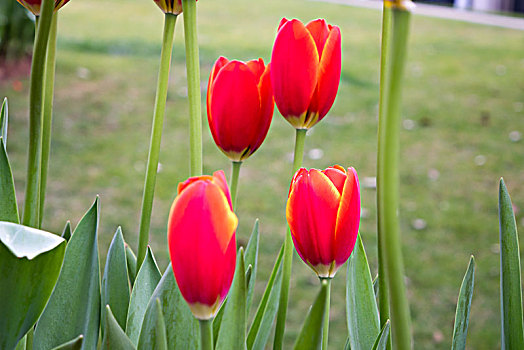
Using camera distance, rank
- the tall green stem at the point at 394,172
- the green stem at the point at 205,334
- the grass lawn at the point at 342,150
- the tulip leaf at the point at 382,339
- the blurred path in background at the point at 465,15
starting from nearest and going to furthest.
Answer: the tall green stem at the point at 394,172, the green stem at the point at 205,334, the tulip leaf at the point at 382,339, the grass lawn at the point at 342,150, the blurred path in background at the point at 465,15

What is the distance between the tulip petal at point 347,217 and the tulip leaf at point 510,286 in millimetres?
178

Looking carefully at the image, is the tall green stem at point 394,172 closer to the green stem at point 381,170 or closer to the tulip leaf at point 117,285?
the green stem at point 381,170

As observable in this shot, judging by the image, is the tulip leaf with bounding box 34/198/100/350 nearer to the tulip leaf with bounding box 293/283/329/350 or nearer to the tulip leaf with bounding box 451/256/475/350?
the tulip leaf with bounding box 293/283/329/350

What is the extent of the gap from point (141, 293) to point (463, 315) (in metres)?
0.33

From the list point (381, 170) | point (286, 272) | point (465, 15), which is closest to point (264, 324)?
point (286, 272)

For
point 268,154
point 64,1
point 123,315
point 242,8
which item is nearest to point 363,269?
point 123,315

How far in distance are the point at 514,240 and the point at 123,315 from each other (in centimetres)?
42

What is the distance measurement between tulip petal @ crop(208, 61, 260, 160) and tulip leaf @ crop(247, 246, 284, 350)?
0.14m

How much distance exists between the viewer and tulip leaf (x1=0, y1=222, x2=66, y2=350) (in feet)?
1.56

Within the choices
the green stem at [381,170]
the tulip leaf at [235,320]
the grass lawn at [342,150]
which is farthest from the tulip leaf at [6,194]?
the grass lawn at [342,150]

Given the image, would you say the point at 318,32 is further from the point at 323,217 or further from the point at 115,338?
the point at 115,338

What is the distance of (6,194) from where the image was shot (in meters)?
0.66

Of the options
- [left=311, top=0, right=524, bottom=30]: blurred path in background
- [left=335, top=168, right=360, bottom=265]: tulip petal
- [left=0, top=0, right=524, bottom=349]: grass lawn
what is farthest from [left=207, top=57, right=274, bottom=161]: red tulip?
[left=311, top=0, right=524, bottom=30]: blurred path in background

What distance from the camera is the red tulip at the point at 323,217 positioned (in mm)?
555
